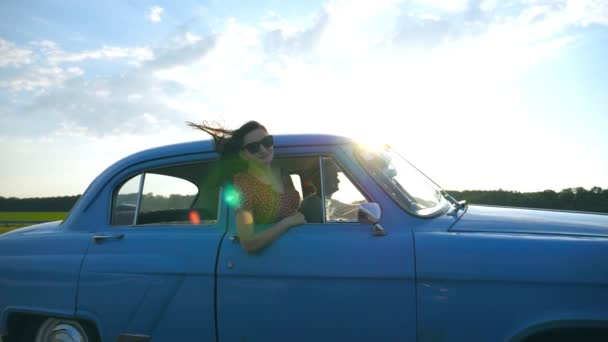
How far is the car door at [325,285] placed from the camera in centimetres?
250

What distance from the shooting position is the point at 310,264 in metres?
2.64

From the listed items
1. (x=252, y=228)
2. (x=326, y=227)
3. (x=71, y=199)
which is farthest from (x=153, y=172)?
(x=71, y=199)

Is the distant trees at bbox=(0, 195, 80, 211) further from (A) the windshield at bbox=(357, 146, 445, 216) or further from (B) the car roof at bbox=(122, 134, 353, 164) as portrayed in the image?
(A) the windshield at bbox=(357, 146, 445, 216)

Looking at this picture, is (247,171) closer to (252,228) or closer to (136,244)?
(252,228)

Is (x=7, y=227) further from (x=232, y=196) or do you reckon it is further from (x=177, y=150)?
(x=232, y=196)

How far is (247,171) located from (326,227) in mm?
660

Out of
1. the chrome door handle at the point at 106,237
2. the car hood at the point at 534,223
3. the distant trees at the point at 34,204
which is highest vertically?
A: the distant trees at the point at 34,204

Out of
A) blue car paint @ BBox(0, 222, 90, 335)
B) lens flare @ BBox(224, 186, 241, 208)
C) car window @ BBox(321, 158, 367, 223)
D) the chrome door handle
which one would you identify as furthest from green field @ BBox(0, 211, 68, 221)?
car window @ BBox(321, 158, 367, 223)

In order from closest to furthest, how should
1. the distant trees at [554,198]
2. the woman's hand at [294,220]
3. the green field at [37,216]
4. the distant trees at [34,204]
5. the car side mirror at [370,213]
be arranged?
the car side mirror at [370,213], the woman's hand at [294,220], the distant trees at [554,198], the green field at [37,216], the distant trees at [34,204]

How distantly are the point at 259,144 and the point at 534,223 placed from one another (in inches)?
72.8

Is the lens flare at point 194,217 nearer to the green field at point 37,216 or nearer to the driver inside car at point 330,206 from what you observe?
the driver inside car at point 330,206

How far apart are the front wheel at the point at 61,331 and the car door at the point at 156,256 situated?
0.18 meters

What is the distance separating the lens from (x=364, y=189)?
2.81m

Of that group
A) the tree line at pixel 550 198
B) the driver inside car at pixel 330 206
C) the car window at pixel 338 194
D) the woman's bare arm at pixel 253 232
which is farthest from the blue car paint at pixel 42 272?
the tree line at pixel 550 198
